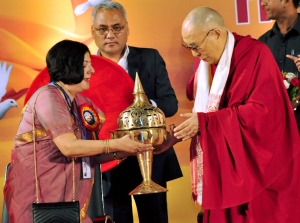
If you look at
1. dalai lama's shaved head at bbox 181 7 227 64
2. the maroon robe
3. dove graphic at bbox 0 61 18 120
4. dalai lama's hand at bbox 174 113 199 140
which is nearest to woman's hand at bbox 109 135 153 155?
dalai lama's hand at bbox 174 113 199 140

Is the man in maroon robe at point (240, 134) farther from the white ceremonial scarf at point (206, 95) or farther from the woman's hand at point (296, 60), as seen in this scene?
the woman's hand at point (296, 60)

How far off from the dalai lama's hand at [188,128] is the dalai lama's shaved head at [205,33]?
1.27 ft

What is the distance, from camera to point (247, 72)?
3.23 metres

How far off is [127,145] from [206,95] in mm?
624

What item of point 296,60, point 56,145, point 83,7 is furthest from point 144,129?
point 83,7

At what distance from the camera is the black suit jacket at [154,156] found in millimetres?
3799

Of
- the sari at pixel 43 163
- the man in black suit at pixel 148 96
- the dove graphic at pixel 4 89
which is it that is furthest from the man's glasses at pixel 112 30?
the dove graphic at pixel 4 89

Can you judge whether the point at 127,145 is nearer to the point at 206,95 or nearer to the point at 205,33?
the point at 206,95

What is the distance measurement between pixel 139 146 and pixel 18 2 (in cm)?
210

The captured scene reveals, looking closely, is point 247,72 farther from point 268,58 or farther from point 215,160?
point 215,160

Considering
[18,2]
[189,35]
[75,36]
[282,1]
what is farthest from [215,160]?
[18,2]

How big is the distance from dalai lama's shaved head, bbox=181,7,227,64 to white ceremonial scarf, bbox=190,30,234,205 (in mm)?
49

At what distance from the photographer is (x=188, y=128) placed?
10.3ft

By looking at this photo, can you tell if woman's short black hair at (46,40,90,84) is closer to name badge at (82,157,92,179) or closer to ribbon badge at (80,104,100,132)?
ribbon badge at (80,104,100,132)
